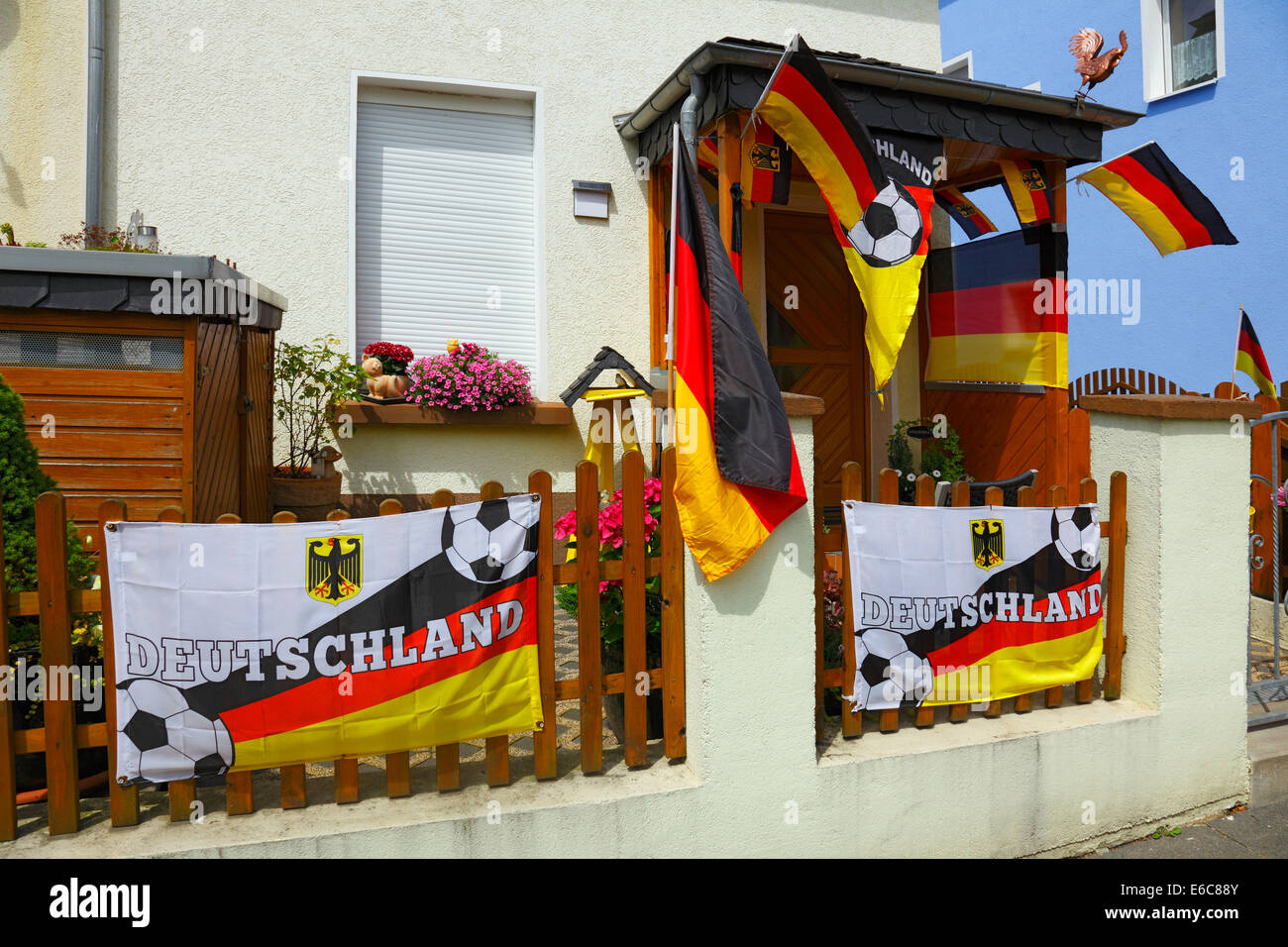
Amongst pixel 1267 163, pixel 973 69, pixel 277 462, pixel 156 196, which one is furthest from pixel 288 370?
pixel 973 69

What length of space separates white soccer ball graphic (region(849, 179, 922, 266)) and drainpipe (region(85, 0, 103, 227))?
5.26 m

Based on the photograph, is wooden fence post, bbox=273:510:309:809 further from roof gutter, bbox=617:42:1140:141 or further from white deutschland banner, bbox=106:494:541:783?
roof gutter, bbox=617:42:1140:141

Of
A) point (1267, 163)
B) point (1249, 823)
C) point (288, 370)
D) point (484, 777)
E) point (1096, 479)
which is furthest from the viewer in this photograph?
point (1267, 163)

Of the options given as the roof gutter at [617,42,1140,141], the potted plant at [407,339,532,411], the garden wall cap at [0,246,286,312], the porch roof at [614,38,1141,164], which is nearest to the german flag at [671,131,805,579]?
the garden wall cap at [0,246,286,312]

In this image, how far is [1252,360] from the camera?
7340mm

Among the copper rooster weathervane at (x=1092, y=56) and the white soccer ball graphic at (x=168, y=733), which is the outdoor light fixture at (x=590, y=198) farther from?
the white soccer ball graphic at (x=168, y=733)

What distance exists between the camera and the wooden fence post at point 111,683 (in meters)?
2.86

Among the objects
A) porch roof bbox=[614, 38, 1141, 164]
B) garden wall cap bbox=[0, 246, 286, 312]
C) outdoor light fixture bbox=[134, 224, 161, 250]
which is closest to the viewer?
garden wall cap bbox=[0, 246, 286, 312]

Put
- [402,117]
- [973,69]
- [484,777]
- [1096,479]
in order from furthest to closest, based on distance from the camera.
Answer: [973,69]
[402,117]
[1096,479]
[484,777]

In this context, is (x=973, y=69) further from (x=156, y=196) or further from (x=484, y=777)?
(x=484, y=777)

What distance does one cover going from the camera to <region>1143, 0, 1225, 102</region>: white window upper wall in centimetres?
1055

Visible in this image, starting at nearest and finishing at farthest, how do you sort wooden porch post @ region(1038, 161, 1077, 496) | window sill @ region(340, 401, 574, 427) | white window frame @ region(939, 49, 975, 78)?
1. window sill @ region(340, 401, 574, 427)
2. wooden porch post @ region(1038, 161, 1077, 496)
3. white window frame @ region(939, 49, 975, 78)
